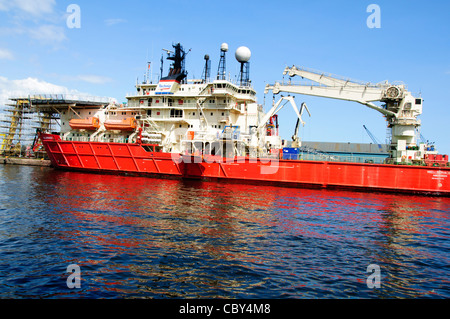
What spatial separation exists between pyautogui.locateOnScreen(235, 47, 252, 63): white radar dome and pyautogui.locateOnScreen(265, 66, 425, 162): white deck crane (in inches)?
201

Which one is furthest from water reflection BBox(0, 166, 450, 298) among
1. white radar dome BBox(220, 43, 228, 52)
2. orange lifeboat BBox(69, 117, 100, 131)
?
white radar dome BBox(220, 43, 228, 52)

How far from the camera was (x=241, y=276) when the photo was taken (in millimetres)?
8914

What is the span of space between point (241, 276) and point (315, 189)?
22.5m

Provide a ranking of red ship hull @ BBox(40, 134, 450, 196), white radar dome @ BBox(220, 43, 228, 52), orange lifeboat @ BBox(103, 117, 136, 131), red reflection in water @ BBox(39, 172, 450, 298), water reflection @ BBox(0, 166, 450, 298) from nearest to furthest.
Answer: water reflection @ BBox(0, 166, 450, 298)
red reflection in water @ BBox(39, 172, 450, 298)
red ship hull @ BBox(40, 134, 450, 196)
orange lifeboat @ BBox(103, 117, 136, 131)
white radar dome @ BBox(220, 43, 228, 52)

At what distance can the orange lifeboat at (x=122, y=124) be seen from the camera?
36250 millimetres

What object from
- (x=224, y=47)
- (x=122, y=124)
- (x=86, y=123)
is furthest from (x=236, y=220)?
(x=86, y=123)

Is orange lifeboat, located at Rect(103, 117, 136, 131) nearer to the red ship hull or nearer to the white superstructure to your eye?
the white superstructure

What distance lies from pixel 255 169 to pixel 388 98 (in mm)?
14733

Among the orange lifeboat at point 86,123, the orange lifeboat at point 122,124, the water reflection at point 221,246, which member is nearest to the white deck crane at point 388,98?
the water reflection at point 221,246

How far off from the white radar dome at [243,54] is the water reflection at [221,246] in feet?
68.4

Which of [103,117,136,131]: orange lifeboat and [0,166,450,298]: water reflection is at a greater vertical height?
[103,117,136,131]: orange lifeboat

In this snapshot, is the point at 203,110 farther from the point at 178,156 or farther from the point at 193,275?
the point at 193,275

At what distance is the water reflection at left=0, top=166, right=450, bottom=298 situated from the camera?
828 cm
